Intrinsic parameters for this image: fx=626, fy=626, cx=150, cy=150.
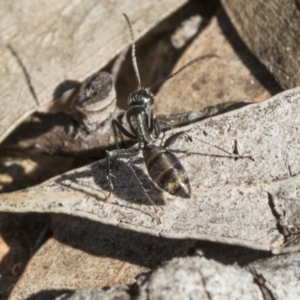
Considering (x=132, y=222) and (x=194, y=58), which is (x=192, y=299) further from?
(x=194, y=58)

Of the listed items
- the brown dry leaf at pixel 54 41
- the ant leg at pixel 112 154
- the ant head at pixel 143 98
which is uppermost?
the brown dry leaf at pixel 54 41

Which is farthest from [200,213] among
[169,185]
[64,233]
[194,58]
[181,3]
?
[181,3]

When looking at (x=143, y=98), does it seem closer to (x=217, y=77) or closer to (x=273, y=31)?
(x=217, y=77)

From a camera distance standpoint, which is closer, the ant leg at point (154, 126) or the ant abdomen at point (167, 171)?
the ant abdomen at point (167, 171)

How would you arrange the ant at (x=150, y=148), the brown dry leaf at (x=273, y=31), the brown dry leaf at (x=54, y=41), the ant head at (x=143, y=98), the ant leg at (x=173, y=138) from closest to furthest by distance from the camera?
the ant at (x=150, y=148) → the ant leg at (x=173, y=138) → the brown dry leaf at (x=273, y=31) → the brown dry leaf at (x=54, y=41) → the ant head at (x=143, y=98)

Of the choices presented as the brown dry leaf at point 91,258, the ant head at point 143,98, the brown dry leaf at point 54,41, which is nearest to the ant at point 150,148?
the ant head at point 143,98

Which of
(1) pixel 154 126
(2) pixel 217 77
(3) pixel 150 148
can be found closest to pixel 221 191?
(3) pixel 150 148

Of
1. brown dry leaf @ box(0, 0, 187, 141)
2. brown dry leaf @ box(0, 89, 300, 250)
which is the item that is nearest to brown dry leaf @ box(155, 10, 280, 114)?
brown dry leaf @ box(0, 0, 187, 141)

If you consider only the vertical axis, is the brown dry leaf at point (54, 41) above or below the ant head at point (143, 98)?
above

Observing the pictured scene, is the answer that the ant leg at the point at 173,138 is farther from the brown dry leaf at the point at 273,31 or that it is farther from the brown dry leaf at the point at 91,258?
the brown dry leaf at the point at 273,31
